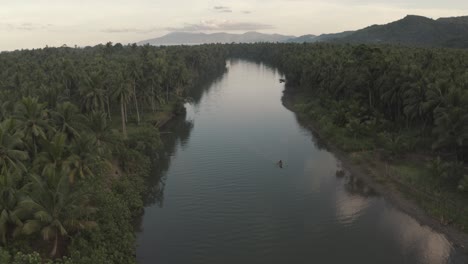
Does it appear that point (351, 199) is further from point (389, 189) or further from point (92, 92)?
point (92, 92)

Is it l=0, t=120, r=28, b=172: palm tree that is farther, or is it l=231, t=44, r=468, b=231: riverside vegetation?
l=231, t=44, r=468, b=231: riverside vegetation

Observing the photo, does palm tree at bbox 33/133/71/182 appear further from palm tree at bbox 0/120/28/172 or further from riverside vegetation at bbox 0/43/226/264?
palm tree at bbox 0/120/28/172

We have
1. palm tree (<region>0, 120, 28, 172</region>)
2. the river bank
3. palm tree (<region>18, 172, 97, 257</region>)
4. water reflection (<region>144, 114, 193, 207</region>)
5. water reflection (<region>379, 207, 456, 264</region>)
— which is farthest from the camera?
water reflection (<region>144, 114, 193, 207</region>)

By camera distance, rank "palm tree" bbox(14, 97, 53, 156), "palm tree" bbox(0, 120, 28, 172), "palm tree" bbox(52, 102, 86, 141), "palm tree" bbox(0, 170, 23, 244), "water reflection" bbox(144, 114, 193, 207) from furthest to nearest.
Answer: "water reflection" bbox(144, 114, 193, 207)
"palm tree" bbox(52, 102, 86, 141)
"palm tree" bbox(14, 97, 53, 156)
"palm tree" bbox(0, 120, 28, 172)
"palm tree" bbox(0, 170, 23, 244)

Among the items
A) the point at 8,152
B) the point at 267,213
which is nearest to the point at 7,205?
the point at 8,152

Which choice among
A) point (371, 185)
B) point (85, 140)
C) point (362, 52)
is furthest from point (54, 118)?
point (362, 52)

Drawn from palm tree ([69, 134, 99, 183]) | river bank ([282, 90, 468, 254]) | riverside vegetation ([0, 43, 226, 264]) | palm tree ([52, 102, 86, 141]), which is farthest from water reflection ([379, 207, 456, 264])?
palm tree ([52, 102, 86, 141])

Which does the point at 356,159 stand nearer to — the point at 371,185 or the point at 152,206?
the point at 371,185
